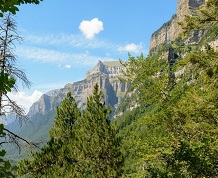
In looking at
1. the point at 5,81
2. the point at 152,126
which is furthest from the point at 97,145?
the point at 5,81

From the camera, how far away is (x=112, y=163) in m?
24.9

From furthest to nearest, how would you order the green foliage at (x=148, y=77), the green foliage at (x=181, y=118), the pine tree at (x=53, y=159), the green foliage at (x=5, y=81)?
the pine tree at (x=53, y=159), the green foliage at (x=148, y=77), the green foliage at (x=181, y=118), the green foliage at (x=5, y=81)

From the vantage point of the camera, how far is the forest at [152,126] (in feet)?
26.2

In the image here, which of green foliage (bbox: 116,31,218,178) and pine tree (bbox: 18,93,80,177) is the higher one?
green foliage (bbox: 116,31,218,178)

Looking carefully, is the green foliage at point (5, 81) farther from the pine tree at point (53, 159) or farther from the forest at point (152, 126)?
the pine tree at point (53, 159)

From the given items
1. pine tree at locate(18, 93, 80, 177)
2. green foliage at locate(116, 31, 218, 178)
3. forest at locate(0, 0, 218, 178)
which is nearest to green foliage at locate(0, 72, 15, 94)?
forest at locate(0, 0, 218, 178)

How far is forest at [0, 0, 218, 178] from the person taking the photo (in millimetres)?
7980

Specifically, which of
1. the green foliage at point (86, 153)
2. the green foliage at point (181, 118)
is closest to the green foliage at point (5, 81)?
the green foliage at point (181, 118)

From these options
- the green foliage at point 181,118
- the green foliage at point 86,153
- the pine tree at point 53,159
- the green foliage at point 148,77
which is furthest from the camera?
the green foliage at point 86,153

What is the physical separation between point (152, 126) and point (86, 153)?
9639 millimetres

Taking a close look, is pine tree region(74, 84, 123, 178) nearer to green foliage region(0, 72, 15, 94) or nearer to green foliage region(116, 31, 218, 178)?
green foliage region(116, 31, 218, 178)

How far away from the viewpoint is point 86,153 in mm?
25500

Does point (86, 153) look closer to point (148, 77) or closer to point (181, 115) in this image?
point (148, 77)

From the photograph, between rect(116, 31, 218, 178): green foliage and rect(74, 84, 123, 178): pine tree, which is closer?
rect(116, 31, 218, 178): green foliage
